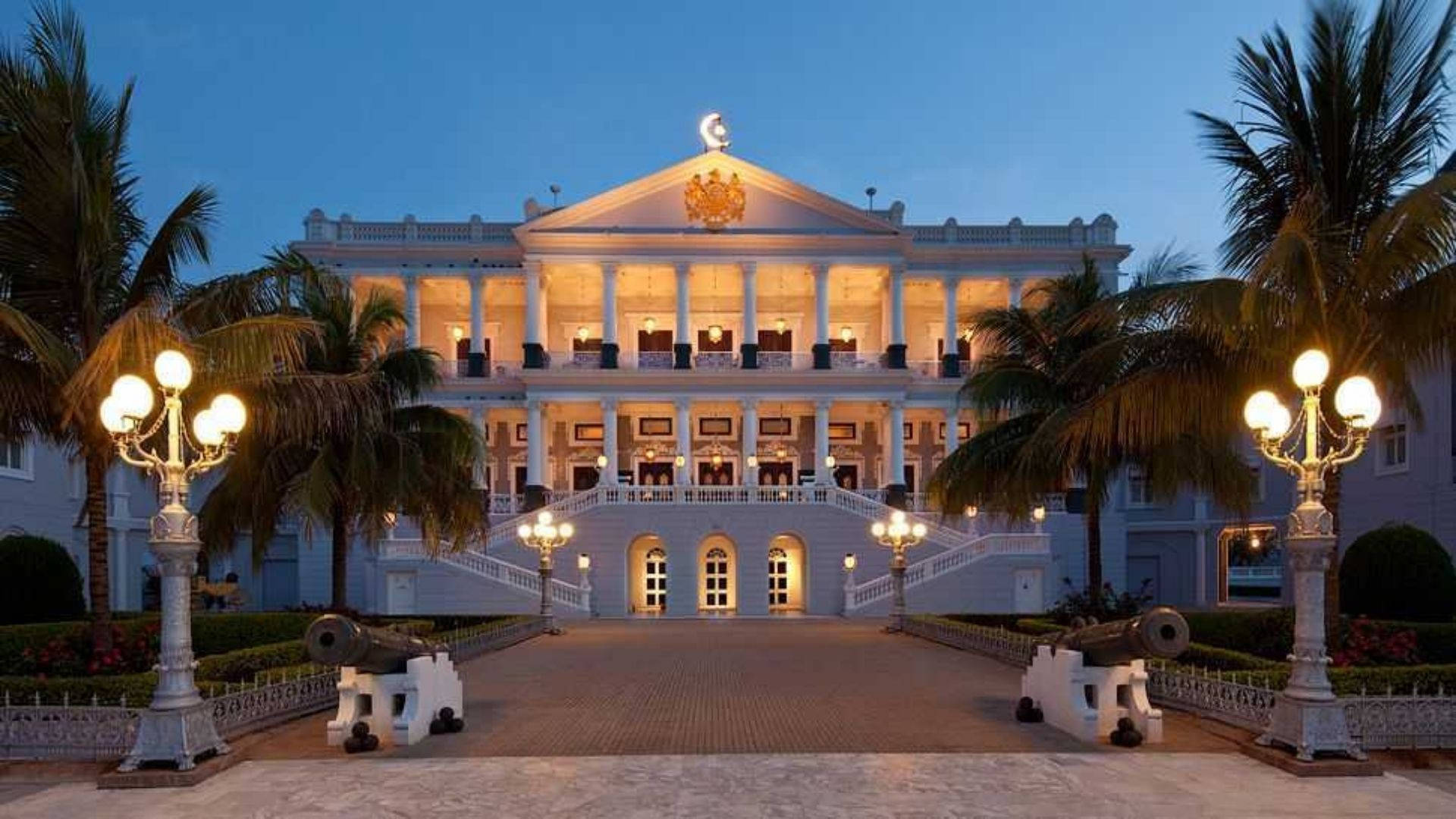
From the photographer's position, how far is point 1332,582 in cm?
1260

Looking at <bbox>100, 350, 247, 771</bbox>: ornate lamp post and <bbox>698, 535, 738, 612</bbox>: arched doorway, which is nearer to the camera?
<bbox>100, 350, 247, 771</bbox>: ornate lamp post

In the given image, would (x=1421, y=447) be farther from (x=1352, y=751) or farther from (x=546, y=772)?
(x=546, y=772)

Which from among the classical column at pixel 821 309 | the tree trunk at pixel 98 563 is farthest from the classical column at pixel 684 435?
the tree trunk at pixel 98 563

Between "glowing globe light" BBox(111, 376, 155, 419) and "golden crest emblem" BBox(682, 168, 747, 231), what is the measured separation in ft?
101

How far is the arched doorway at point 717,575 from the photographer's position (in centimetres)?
3403

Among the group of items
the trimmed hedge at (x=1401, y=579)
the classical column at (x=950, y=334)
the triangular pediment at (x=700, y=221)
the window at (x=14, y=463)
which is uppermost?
the triangular pediment at (x=700, y=221)

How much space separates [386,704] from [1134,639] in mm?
8062

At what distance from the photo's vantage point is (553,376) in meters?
38.8

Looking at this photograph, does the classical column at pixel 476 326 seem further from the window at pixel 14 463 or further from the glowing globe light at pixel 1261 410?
the glowing globe light at pixel 1261 410

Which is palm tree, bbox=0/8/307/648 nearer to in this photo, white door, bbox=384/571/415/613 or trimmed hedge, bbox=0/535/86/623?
trimmed hedge, bbox=0/535/86/623

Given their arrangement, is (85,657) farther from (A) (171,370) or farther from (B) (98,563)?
(A) (171,370)

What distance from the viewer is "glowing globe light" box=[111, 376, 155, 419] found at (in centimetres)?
931

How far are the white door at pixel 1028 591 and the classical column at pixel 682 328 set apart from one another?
14.9m

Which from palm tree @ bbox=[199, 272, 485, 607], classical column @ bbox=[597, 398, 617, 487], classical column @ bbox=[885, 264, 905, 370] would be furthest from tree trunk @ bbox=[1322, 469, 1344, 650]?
classical column @ bbox=[597, 398, 617, 487]
